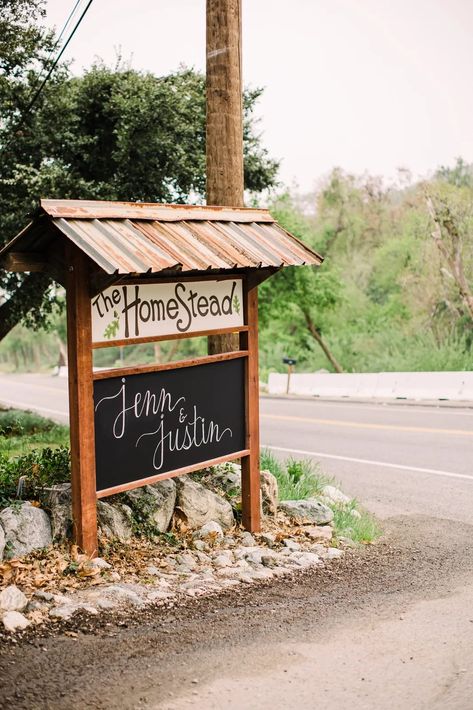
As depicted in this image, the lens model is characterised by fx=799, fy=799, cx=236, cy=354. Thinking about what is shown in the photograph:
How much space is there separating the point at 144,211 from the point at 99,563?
2.80 metres

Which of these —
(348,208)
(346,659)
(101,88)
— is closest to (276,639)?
(346,659)

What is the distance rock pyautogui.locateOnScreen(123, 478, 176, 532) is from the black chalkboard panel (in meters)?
0.38

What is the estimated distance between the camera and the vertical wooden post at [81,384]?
5840 mm

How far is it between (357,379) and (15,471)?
18.5m

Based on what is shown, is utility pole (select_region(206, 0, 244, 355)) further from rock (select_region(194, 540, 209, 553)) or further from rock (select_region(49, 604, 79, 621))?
rock (select_region(49, 604, 79, 621))

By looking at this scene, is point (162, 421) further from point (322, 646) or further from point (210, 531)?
point (322, 646)

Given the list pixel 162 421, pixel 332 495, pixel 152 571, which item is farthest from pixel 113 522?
pixel 332 495

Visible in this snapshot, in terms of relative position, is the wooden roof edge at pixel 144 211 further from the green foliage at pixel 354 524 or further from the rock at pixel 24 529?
the green foliage at pixel 354 524

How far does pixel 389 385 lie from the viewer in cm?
2322

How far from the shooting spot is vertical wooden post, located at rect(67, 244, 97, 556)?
5.84 meters

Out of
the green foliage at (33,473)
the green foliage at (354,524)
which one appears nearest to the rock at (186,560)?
the green foliage at (33,473)

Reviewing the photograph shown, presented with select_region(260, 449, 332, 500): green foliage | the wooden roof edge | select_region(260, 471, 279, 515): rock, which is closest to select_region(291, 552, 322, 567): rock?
select_region(260, 471, 279, 515): rock

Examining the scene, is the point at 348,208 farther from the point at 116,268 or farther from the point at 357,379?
the point at 116,268

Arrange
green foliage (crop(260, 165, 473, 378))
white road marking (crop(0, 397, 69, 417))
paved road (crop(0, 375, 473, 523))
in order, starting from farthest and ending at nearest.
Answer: green foliage (crop(260, 165, 473, 378)) < white road marking (crop(0, 397, 69, 417)) < paved road (crop(0, 375, 473, 523))
